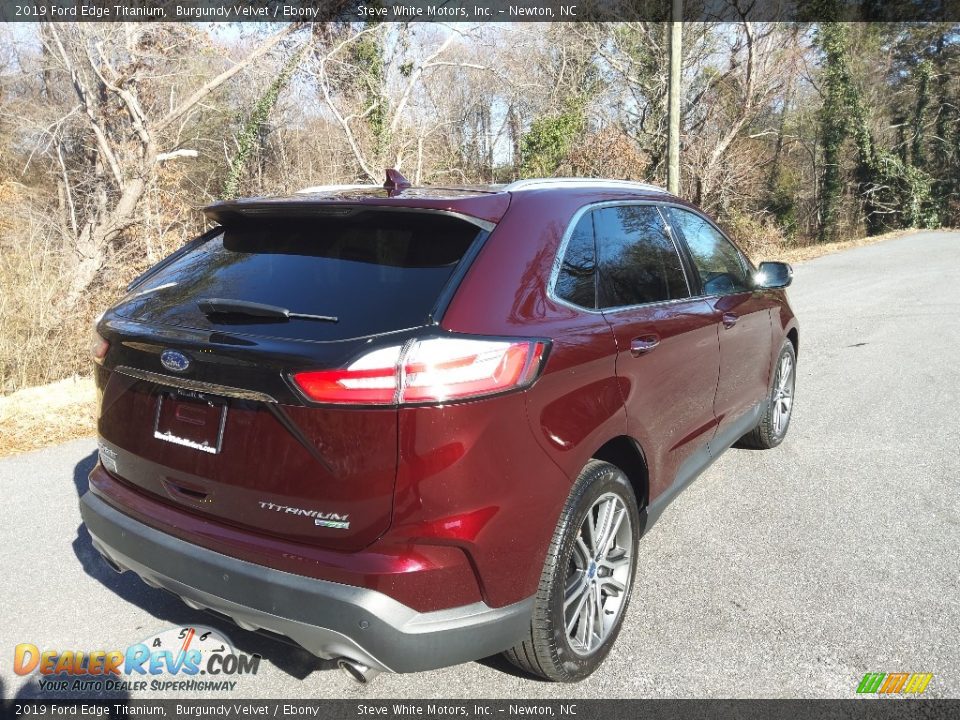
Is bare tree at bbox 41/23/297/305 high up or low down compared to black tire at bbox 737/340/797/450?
up

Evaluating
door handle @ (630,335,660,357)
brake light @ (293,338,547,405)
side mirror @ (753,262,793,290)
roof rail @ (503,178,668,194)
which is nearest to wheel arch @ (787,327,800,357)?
side mirror @ (753,262,793,290)

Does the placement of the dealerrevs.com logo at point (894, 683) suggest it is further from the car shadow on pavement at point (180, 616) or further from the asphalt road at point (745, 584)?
the car shadow on pavement at point (180, 616)

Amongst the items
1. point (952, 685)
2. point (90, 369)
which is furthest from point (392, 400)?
point (90, 369)

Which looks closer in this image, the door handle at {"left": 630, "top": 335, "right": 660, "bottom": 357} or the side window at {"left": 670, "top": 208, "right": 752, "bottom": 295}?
the door handle at {"left": 630, "top": 335, "right": 660, "bottom": 357}

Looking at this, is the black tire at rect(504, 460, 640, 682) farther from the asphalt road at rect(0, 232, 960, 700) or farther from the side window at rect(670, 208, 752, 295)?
the side window at rect(670, 208, 752, 295)

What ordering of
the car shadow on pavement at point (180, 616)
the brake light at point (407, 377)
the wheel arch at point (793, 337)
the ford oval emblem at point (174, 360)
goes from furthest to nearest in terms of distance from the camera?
1. the wheel arch at point (793, 337)
2. the car shadow on pavement at point (180, 616)
3. the ford oval emblem at point (174, 360)
4. the brake light at point (407, 377)

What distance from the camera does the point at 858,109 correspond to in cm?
2927

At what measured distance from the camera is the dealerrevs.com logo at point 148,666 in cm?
265

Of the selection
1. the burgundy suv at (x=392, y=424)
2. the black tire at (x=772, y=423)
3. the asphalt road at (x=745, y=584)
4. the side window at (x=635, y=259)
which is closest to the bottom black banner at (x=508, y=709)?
the asphalt road at (x=745, y=584)

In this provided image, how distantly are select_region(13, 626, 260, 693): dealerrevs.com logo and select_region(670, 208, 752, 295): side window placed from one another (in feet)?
9.11

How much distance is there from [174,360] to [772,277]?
3.53 metres

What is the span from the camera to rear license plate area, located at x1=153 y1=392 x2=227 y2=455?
2.24 meters

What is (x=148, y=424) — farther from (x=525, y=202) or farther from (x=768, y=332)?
(x=768, y=332)

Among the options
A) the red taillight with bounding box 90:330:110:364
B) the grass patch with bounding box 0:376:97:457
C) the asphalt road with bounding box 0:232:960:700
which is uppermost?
the red taillight with bounding box 90:330:110:364
